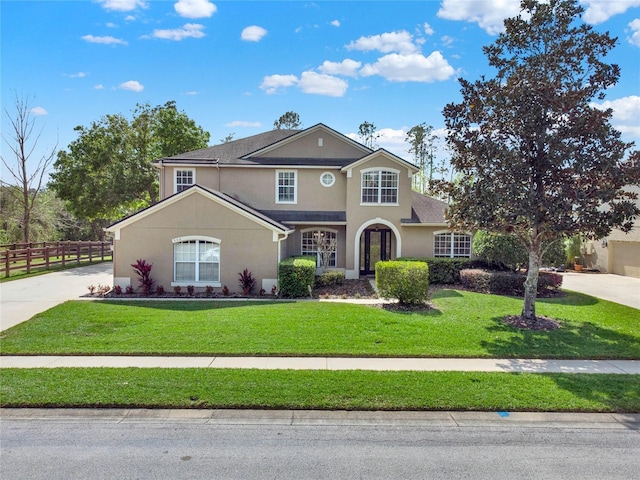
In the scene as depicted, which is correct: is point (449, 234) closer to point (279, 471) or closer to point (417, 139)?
point (279, 471)

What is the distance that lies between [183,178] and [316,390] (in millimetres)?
17036

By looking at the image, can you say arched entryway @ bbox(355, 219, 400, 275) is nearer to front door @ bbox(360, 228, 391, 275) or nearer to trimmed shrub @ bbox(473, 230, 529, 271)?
front door @ bbox(360, 228, 391, 275)

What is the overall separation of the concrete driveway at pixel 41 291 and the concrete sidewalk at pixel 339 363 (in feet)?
13.3

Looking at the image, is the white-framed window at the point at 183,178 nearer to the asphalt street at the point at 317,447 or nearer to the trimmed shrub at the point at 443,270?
the trimmed shrub at the point at 443,270

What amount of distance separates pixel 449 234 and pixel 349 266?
5.35 m

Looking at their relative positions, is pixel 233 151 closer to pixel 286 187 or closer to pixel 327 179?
pixel 286 187

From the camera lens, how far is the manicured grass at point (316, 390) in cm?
638

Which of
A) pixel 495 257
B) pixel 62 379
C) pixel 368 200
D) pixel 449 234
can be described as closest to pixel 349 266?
pixel 368 200

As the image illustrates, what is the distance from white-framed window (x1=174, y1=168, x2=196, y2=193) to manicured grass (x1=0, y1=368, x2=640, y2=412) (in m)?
14.5

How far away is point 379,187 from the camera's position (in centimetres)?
1992

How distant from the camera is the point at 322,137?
71.2 ft

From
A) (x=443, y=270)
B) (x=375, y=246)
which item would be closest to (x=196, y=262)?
(x=375, y=246)

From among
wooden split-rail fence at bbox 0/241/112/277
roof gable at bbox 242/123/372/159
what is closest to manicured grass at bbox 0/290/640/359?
roof gable at bbox 242/123/372/159

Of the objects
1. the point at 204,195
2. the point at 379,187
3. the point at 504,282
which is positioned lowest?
the point at 504,282
